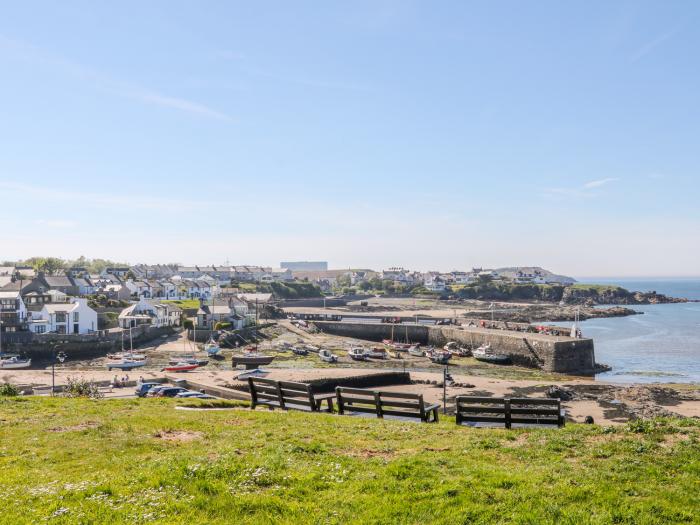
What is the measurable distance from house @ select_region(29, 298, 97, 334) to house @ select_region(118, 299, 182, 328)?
16.6ft

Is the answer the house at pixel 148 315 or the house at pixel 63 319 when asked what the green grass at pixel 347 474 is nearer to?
the house at pixel 63 319

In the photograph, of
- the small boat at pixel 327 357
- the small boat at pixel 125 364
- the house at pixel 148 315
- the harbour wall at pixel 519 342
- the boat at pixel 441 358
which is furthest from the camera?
the house at pixel 148 315

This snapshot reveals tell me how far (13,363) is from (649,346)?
81.5 meters

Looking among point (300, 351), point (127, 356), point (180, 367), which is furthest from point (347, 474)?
point (300, 351)

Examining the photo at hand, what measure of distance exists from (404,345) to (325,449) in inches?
2710

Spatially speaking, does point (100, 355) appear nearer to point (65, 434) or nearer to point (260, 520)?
point (65, 434)

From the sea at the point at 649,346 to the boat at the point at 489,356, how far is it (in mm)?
11521

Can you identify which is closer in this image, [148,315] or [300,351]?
[300,351]

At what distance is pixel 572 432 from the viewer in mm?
11719

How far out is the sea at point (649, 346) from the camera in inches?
2261

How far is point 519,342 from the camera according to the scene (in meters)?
68.9

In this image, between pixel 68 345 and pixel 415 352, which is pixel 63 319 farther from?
pixel 415 352

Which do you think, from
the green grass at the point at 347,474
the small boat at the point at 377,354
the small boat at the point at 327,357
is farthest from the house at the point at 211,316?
the green grass at the point at 347,474

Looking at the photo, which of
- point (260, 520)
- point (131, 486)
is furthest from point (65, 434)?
point (260, 520)
